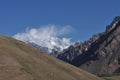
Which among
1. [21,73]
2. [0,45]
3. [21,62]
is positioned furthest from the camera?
[0,45]

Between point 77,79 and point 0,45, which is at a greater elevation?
point 0,45

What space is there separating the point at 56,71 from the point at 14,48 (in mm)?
25741

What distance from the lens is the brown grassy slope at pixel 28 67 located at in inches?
6344

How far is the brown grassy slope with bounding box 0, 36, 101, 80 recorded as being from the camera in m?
161

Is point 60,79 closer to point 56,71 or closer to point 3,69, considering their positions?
point 56,71

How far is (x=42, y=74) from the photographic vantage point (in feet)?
556

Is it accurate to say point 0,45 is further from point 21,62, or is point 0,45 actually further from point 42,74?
point 42,74

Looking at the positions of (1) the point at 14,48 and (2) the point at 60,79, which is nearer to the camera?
(2) the point at 60,79

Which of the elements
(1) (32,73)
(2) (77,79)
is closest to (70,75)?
(2) (77,79)

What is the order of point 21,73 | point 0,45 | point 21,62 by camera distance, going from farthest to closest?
point 0,45
point 21,62
point 21,73

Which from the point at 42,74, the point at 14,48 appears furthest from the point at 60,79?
the point at 14,48

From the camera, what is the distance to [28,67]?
17200cm

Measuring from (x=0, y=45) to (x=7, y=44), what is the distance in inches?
284

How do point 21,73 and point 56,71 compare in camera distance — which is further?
point 56,71
